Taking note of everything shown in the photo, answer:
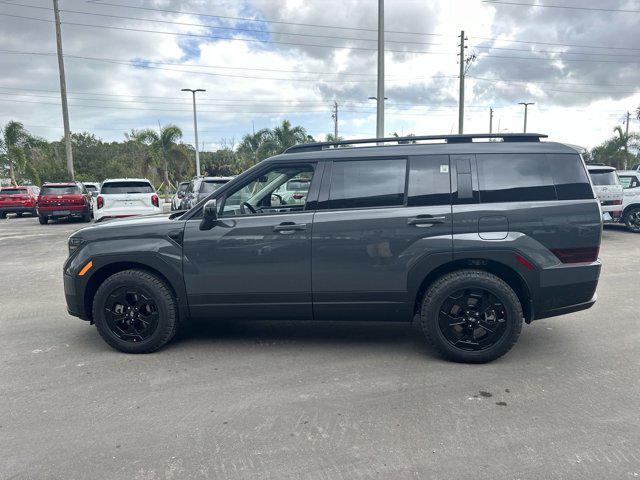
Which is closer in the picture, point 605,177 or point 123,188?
point 605,177

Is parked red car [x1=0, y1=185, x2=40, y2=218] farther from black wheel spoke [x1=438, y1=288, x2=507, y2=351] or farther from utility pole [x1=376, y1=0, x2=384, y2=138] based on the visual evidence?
black wheel spoke [x1=438, y1=288, x2=507, y2=351]

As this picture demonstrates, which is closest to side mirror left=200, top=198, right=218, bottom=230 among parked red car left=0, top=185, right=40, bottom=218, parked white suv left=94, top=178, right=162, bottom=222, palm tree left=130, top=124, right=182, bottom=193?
parked white suv left=94, top=178, right=162, bottom=222

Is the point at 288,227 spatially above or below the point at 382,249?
above

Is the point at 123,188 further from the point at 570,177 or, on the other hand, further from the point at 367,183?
the point at 570,177

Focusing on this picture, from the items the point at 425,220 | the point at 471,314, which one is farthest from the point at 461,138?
the point at 471,314

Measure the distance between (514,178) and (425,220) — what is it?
0.86 meters

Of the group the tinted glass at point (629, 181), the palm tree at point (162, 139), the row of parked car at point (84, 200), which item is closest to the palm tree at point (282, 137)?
the palm tree at point (162, 139)

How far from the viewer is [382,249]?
13.7ft

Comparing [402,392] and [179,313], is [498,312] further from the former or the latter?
[179,313]

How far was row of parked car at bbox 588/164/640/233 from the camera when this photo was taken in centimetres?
1231

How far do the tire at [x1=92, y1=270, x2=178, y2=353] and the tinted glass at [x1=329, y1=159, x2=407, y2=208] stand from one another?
5.73 feet

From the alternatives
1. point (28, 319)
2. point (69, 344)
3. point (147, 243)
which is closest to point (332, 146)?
point (147, 243)

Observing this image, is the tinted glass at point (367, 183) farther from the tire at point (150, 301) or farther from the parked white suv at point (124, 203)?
the parked white suv at point (124, 203)

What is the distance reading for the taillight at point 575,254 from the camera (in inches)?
162
